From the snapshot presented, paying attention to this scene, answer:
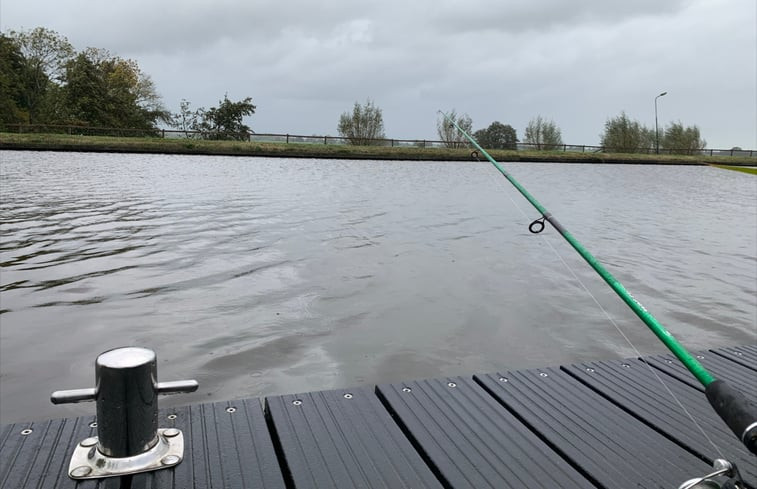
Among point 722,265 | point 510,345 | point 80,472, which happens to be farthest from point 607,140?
point 80,472

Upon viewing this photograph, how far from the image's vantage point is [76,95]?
43.2 meters

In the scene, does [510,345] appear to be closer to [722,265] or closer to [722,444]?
[722,444]

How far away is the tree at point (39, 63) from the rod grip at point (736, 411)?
2219 inches

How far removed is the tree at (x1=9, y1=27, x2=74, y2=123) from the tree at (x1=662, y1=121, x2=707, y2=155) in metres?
58.6

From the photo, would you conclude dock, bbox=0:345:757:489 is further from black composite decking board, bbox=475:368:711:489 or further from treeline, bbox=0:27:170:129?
treeline, bbox=0:27:170:129

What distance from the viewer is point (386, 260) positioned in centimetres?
709

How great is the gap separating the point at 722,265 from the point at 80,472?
855 centimetres

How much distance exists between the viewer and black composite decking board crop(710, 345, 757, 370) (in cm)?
351

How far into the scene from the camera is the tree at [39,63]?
46.6 metres

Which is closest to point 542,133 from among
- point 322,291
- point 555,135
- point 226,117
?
point 555,135

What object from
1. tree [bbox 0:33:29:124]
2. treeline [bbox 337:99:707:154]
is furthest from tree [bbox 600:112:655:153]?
tree [bbox 0:33:29:124]

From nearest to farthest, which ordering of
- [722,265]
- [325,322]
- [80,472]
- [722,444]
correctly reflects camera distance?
[80,472]
[722,444]
[325,322]
[722,265]

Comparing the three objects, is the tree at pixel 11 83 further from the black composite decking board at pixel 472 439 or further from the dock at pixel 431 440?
the black composite decking board at pixel 472 439

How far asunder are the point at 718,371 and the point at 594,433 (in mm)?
1459
